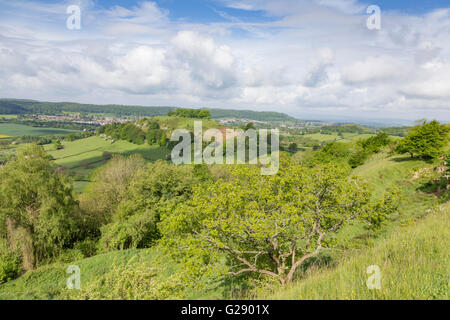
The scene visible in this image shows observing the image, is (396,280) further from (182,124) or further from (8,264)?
(182,124)

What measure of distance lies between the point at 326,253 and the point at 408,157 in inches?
1407

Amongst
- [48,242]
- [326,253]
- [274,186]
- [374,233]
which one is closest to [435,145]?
[374,233]

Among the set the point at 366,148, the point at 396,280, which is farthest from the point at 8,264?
the point at 366,148

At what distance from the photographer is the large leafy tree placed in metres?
25.5

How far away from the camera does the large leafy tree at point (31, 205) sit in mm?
25516

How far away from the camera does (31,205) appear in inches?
1066

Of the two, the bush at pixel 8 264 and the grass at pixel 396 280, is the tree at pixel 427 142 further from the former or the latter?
the bush at pixel 8 264

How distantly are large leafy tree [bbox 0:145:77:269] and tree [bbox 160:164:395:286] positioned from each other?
22.5m

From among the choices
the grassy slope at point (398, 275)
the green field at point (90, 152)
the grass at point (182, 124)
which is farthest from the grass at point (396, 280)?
the grass at point (182, 124)

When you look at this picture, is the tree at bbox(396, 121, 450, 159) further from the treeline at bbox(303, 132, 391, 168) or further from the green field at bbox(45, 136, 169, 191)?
the green field at bbox(45, 136, 169, 191)

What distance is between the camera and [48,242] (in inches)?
1038

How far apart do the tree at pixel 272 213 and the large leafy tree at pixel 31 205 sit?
2250 centimetres
